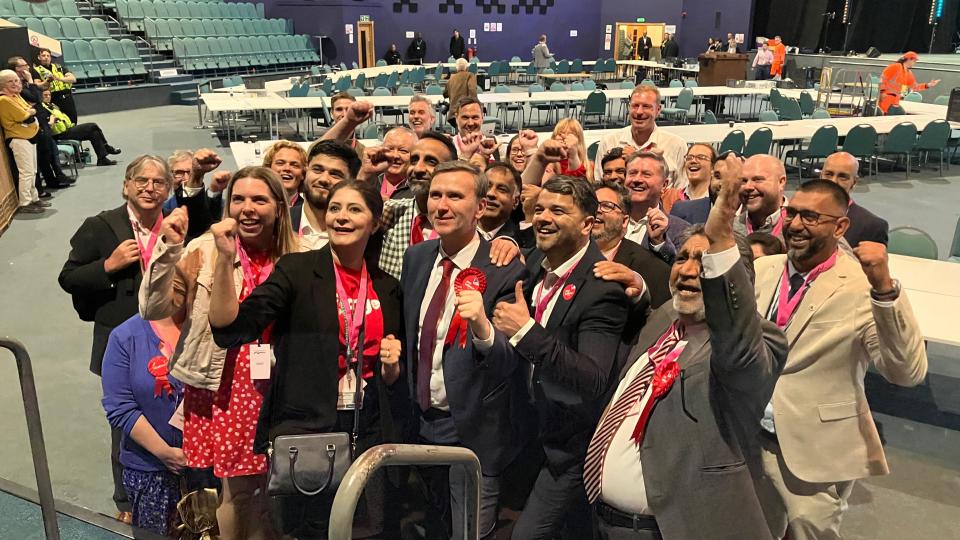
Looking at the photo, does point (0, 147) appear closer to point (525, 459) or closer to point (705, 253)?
point (525, 459)

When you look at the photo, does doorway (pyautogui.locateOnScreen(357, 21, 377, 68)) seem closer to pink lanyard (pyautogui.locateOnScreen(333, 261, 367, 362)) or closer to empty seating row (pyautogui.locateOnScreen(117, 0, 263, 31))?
empty seating row (pyautogui.locateOnScreen(117, 0, 263, 31))

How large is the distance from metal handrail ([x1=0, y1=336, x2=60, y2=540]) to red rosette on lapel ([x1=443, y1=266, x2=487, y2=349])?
123 cm

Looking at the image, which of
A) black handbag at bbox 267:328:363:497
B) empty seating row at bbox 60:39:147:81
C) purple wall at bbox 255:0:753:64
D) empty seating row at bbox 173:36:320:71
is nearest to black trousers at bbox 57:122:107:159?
empty seating row at bbox 60:39:147:81

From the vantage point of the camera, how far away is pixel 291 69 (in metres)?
21.5

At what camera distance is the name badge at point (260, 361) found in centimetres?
231

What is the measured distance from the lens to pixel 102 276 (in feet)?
9.81

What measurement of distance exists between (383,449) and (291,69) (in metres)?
21.5

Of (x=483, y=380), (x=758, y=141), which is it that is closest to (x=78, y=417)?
(x=483, y=380)

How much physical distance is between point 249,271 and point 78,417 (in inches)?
93.8

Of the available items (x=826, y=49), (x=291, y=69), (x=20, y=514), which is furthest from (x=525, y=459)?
(x=826, y=49)

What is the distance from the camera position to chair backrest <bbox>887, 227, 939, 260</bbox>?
4961mm

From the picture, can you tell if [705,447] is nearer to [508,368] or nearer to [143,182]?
[508,368]

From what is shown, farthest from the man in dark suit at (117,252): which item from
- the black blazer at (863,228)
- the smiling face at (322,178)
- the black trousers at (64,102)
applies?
the black trousers at (64,102)

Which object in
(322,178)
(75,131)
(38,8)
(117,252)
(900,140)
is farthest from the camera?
(38,8)
